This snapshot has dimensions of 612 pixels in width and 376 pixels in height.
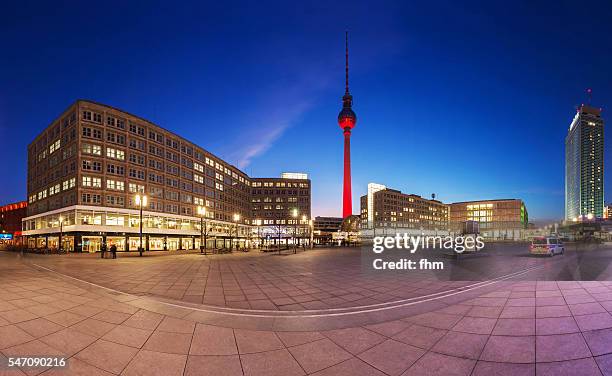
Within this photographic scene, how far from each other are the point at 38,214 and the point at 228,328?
78.3 m

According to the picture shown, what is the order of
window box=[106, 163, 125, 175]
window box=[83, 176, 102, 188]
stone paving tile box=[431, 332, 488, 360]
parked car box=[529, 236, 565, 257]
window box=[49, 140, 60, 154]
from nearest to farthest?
stone paving tile box=[431, 332, 488, 360], parked car box=[529, 236, 565, 257], window box=[83, 176, 102, 188], window box=[106, 163, 125, 175], window box=[49, 140, 60, 154]

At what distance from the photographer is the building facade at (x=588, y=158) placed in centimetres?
17012

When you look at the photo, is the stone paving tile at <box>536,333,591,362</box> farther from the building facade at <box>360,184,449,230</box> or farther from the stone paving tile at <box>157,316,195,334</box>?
the building facade at <box>360,184,449,230</box>

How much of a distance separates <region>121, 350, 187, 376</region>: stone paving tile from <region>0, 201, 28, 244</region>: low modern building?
111716mm

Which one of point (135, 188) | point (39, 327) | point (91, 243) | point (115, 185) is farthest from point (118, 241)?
point (39, 327)

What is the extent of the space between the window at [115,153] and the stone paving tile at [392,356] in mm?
62096

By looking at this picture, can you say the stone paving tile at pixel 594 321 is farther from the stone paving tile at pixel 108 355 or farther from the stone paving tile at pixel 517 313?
the stone paving tile at pixel 108 355

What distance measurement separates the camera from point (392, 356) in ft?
18.5

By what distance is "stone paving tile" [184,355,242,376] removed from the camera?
16.6 ft

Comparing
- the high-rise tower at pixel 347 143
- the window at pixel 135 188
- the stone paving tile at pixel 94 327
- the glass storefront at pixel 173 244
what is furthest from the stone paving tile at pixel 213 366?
the high-rise tower at pixel 347 143

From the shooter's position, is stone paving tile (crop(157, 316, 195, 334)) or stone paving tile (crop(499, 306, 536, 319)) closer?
stone paving tile (crop(157, 316, 195, 334))

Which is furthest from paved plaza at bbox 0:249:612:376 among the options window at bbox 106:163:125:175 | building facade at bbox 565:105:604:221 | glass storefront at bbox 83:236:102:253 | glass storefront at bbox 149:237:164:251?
building facade at bbox 565:105:604:221

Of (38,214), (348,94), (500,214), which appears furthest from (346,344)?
(500,214)

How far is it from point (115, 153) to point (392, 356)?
208 ft
